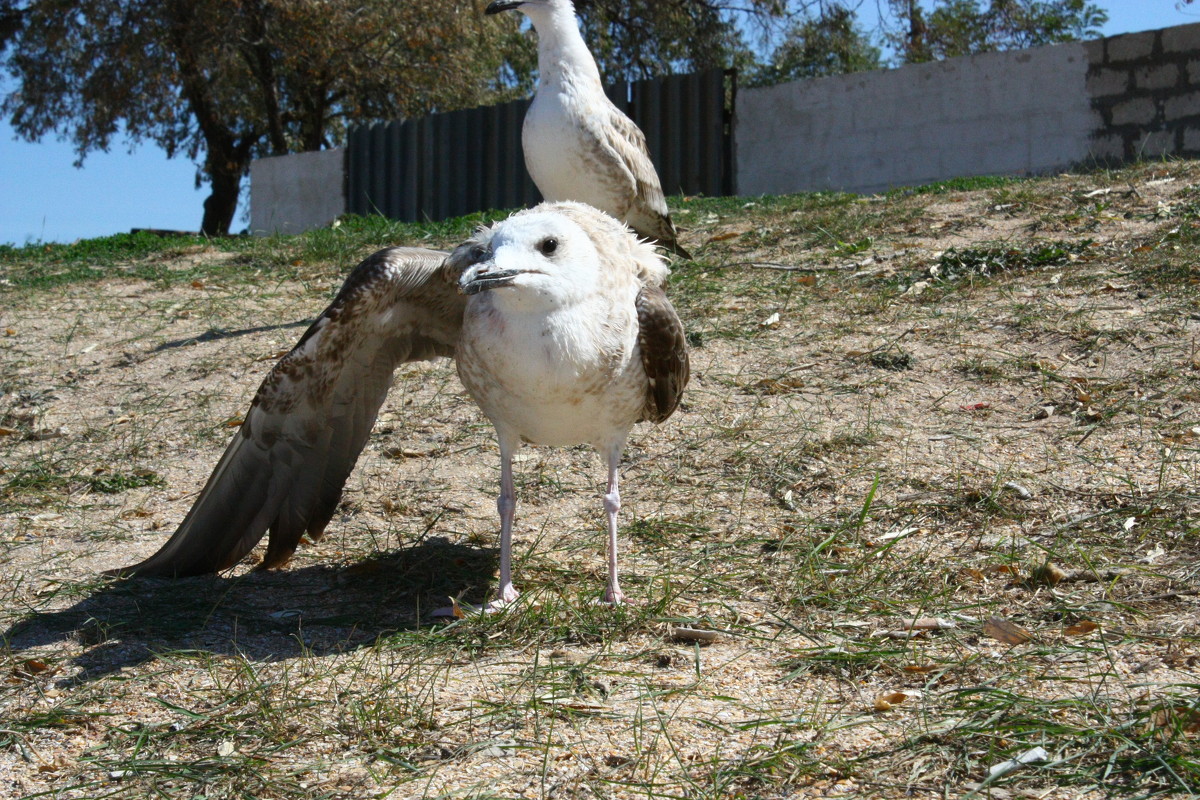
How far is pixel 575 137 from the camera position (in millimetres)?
7832

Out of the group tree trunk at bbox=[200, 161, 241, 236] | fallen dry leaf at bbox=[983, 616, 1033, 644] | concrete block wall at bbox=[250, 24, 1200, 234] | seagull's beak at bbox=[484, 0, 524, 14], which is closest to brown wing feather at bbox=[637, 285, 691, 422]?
fallen dry leaf at bbox=[983, 616, 1033, 644]

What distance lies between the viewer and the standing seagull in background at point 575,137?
786 cm

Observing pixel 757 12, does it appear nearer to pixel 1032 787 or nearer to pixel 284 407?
pixel 284 407

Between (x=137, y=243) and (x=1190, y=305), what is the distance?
10616mm

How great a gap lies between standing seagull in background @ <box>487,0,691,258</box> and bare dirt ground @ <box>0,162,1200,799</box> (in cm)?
82

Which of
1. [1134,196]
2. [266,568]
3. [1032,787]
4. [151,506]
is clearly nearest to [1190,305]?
[1134,196]

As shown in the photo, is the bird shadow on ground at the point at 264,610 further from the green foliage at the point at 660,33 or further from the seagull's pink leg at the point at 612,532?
the green foliage at the point at 660,33

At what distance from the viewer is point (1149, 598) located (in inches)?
159

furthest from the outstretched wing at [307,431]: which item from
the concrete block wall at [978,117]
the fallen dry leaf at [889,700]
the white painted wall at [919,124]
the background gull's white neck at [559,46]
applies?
the white painted wall at [919,124]

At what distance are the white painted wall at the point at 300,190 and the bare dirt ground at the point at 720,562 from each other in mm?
10840

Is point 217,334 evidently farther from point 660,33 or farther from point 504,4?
point 660,33

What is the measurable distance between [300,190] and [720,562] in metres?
16.8

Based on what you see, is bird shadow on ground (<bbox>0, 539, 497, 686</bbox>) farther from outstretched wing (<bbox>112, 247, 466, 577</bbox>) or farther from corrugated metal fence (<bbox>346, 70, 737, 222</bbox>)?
corrugated metal fence (<bbox>346, 70, 737, 222</bbox>)

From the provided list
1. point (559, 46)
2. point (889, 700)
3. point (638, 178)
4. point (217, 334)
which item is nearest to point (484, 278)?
point (889, 700)
